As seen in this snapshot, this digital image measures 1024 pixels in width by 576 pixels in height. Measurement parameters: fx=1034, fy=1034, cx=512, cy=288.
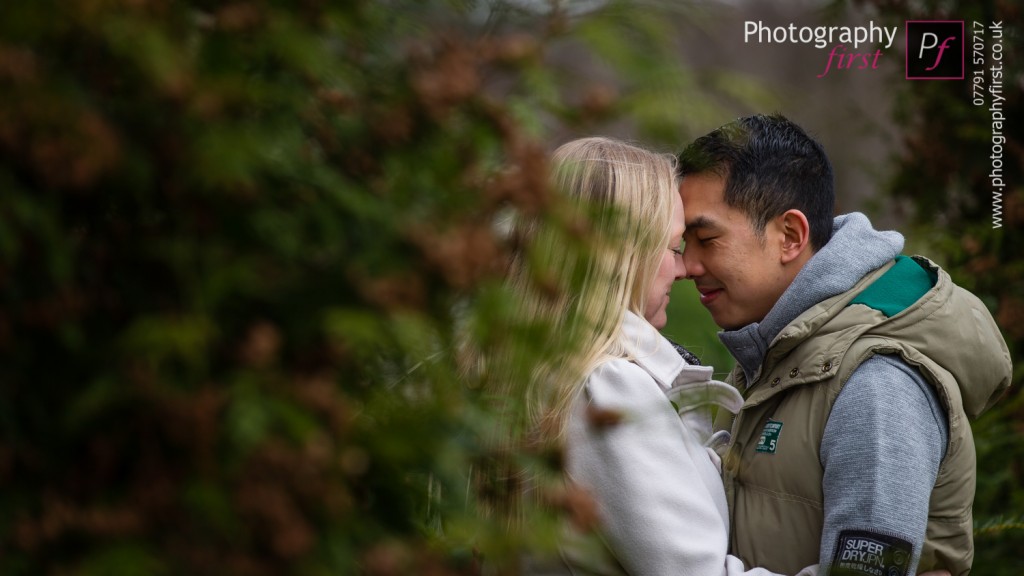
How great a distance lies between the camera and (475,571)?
1342 mm

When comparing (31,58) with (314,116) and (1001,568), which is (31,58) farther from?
(1001,568)

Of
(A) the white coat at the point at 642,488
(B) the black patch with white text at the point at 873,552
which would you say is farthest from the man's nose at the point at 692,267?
(B) the black patch with white text at the point at 873,552

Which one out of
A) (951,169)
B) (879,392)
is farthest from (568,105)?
(951,169)

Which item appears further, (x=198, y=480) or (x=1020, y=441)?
(x=1020, y=441)

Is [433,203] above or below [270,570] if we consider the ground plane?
above

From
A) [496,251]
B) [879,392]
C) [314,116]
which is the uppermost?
[314,116]

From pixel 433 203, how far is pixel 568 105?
0.61 ft

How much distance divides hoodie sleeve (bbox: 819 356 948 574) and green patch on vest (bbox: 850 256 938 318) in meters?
0.17

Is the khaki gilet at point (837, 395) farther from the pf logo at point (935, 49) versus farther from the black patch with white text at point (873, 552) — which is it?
the pf logo at point (935, 49)

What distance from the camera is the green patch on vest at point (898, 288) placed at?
2445mm

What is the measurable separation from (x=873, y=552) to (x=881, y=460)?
7.4 inches

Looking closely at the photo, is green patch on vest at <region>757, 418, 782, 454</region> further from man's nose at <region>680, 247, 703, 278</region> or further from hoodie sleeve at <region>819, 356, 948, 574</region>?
man's nose at <region>680, 247, 703, 278</region>

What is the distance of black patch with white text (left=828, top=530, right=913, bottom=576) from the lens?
6.89 ft

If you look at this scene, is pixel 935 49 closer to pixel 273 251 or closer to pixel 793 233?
pixel 793 233
